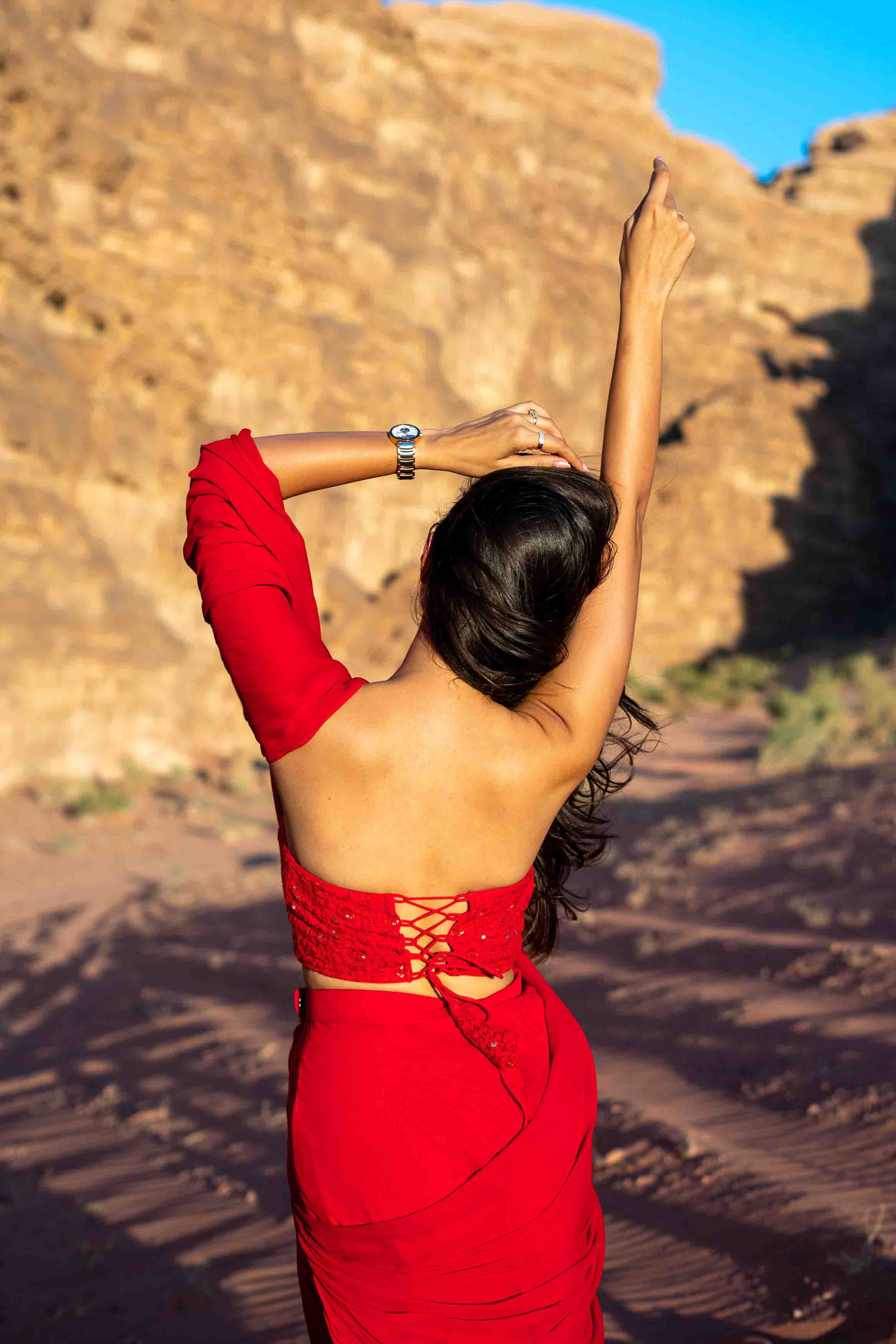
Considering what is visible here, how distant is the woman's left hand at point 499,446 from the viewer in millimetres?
1747

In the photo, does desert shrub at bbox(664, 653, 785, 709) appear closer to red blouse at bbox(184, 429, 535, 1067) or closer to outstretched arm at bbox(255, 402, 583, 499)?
outstretched arm at bbox(255, 402, 583, 499)

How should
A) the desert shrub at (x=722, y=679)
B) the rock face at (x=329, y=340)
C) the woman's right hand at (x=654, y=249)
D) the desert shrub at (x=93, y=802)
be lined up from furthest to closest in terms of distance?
the desert shrub at (x=722, y=679)
the rock face at (x=329, y=340)
the desert shrub at (x=93, y=802)
the woman's right hand at (x=654, y=249)

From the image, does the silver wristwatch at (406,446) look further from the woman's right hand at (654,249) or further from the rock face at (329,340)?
the rock face at (329,340)

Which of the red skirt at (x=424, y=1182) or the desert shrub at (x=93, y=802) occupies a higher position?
the red skirt at (x=424, y=1182)

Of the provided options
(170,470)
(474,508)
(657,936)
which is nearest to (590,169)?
(170,470)

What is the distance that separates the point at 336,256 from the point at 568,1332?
66.3ft

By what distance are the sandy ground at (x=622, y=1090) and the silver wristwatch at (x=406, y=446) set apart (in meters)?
2.62

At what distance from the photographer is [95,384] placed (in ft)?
51.3

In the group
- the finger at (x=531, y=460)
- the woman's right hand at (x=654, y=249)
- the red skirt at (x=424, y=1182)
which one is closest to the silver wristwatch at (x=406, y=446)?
the finger at (x=531, y=460)

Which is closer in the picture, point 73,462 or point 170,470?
point 73,462

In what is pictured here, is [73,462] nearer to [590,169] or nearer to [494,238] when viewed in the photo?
[494,238]

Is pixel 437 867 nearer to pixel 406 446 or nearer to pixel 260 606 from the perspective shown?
pixel 260 606

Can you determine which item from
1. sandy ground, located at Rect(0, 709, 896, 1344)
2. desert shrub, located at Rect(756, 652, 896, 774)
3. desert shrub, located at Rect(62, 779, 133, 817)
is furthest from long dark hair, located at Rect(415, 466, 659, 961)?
desert shrub, located at Rect(62, 779, 133, 817)

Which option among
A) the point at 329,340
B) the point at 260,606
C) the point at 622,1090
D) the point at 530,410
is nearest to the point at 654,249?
the point at 530,410
